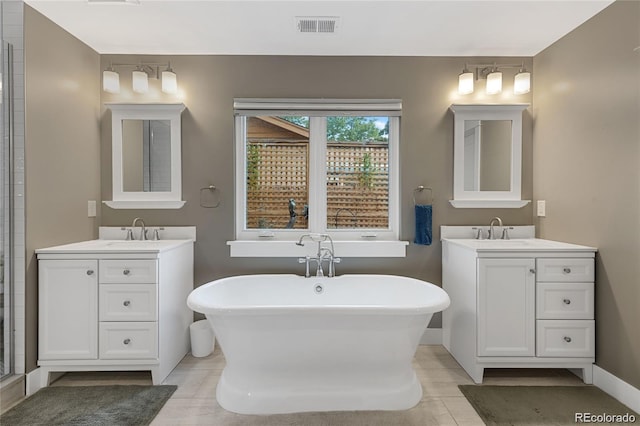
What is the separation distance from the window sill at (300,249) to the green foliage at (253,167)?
50cm

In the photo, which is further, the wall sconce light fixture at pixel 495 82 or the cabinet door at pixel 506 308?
the wall sconce light fixture at pixel 495 82

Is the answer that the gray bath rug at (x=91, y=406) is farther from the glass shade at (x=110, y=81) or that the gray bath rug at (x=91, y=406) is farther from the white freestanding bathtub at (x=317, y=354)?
the glass shade at (x=110, y=81)

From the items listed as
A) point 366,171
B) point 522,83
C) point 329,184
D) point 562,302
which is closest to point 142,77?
point 329,184

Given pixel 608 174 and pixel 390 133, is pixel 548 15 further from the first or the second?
pixel 390 133

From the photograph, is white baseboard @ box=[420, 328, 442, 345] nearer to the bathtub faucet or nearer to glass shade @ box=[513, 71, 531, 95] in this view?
the bathtub faucet

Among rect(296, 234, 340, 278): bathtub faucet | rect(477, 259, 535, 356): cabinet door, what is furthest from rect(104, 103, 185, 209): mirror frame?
rect(477, 259, 535, 356): cabinet door

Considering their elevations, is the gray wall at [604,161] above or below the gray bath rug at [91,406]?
above

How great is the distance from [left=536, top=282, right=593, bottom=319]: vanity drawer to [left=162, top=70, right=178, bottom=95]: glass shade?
2.94 m

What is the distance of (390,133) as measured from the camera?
296 centimetres

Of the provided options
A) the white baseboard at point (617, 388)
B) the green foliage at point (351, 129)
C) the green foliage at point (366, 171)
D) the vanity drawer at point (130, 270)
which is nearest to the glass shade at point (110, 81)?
the vanity drawer at point (130, 270)

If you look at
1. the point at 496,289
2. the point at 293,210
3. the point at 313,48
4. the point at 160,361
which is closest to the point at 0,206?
the point at 160,361

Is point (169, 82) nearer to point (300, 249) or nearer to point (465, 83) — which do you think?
point (300, 249)

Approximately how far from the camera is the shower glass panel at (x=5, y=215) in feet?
6.79

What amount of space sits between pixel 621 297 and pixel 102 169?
3.71m
